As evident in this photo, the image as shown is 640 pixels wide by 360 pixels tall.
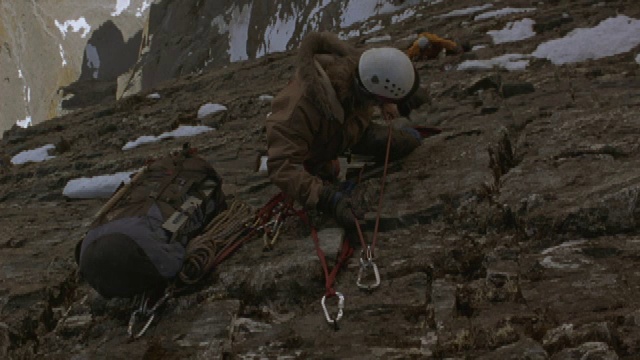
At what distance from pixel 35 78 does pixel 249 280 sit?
181 ft

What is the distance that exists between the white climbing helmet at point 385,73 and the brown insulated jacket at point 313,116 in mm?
167

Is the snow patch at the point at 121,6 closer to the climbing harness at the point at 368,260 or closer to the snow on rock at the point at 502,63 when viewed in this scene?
the snow on rock at the point at 502,63

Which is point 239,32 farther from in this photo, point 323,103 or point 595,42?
point 323,103

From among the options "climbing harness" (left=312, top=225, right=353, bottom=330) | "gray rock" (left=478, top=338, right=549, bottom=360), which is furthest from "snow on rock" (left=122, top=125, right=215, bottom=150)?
"gray rock" (left=478, top=338, right=549, bottom=360)

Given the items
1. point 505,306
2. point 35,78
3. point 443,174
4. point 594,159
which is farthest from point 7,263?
point 35,78

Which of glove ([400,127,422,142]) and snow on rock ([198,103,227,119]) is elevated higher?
snow on rock ([198,103,227,119])

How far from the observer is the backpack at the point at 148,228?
4207 millimetres

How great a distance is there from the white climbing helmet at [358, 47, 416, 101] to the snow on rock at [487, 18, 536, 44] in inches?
243

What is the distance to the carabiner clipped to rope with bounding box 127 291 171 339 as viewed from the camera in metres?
4.19

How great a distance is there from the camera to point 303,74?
5012mm

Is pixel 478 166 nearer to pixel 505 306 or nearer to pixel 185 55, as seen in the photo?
pixel 505 306

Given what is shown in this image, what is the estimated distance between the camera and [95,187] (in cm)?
814

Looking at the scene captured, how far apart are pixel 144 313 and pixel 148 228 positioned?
1.82 ft

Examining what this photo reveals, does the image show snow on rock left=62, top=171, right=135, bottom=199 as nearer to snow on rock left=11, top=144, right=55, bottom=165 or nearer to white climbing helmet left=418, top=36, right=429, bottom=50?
snow on rock left=11, top=144, right=55, bottom=165
